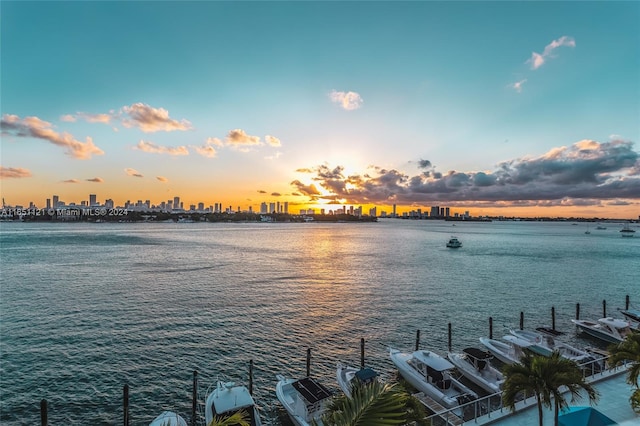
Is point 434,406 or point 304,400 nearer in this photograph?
Result: point 304,400

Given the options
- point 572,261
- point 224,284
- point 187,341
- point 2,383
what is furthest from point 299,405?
point 572,261

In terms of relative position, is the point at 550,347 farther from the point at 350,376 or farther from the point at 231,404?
the point at 231,404

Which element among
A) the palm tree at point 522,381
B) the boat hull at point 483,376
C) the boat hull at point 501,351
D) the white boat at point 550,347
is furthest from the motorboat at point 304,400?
the white boat at point 550,347

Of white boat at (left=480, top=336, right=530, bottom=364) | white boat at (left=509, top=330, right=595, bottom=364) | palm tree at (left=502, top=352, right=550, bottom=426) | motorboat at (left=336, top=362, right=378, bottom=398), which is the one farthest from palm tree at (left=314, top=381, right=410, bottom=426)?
white boat at (left=480, top=336, right=530, bottom=364)

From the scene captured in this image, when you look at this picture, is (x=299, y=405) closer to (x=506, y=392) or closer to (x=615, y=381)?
(x=506, y=392)

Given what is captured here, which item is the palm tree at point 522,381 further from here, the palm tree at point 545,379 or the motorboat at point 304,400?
the motorboat at point 304,400

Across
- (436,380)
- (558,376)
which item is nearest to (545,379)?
(558,376)

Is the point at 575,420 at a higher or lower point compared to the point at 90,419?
higher
